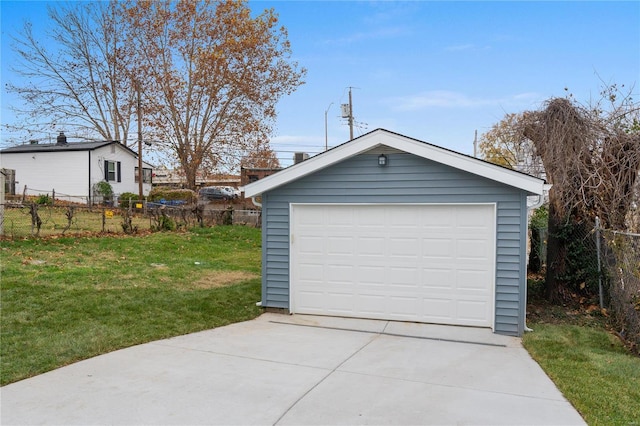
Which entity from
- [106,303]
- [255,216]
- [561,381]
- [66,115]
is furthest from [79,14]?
[561,381]

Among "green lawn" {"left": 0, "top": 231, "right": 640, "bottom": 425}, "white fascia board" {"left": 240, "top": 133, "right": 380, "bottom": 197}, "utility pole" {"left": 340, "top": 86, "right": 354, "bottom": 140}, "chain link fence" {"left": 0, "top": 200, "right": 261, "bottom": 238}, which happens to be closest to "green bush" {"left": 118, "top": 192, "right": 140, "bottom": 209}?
"chain link fence" {"left": 0, "top": 200, "right": 261, "bottom": 238}

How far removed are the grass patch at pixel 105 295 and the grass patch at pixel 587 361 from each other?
4421 mm

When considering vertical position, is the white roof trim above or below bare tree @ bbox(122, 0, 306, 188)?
below

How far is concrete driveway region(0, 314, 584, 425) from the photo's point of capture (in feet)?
12.4

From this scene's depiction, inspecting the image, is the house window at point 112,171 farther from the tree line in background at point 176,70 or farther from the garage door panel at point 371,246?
the garage door panel at point 371,246

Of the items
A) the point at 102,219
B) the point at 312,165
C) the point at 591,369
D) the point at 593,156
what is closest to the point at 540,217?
the point at 593,156

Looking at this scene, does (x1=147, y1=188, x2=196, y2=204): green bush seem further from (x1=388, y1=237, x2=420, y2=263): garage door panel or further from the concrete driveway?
the concrete driveway

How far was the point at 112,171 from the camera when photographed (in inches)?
1118

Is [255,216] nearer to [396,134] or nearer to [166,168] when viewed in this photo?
[166,168]

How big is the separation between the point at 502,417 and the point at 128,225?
44.9ft

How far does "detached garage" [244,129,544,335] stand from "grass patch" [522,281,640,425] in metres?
0.71

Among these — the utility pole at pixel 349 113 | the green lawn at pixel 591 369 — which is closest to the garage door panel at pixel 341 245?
the green lawn at pixel 591 369

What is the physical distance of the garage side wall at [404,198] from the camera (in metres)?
6.84

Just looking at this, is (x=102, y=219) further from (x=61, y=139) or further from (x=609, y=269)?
(x=61, y=139)
